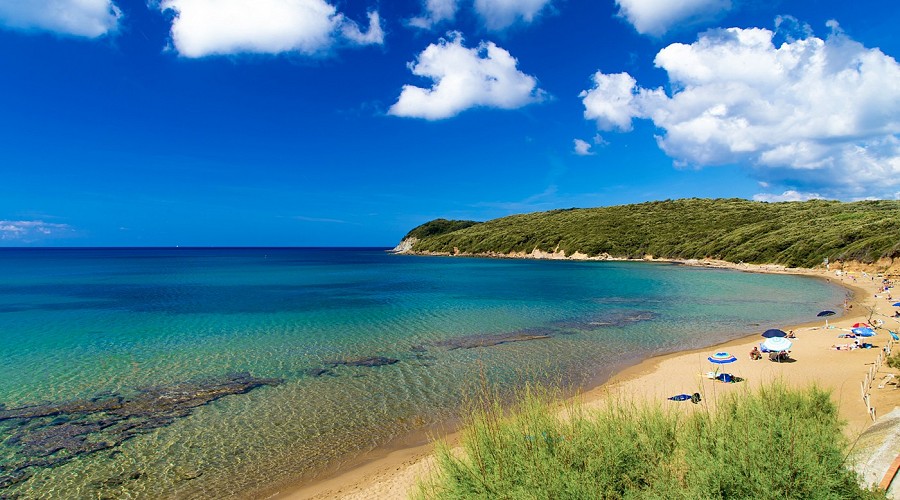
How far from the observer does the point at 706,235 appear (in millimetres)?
107562

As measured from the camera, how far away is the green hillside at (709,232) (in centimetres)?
7062

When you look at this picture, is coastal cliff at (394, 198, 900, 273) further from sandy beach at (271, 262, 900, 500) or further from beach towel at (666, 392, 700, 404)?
beach towel at (666, 392, 700, 404)

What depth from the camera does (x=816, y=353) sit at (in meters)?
20.5

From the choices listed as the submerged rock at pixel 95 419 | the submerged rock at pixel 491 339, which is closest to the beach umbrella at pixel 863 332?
the submerged rock at pixel 491 339

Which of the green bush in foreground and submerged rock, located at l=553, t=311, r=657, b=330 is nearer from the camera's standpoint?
the green bush in foreground

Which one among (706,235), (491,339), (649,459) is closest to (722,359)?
(491,339)

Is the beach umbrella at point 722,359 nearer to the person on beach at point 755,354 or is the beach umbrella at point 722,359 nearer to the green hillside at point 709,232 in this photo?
the person on beach at point 755,354

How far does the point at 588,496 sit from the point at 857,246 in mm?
84989

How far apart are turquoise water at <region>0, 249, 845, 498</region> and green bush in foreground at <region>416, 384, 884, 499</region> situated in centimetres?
518

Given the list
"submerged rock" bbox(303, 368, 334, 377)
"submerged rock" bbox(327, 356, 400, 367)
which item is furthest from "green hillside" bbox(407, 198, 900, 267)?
"submerged rock" bbox(303, 368, 334, 377)

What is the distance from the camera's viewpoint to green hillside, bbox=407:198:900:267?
70.6 m

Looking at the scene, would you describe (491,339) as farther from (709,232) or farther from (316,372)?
(709,232)

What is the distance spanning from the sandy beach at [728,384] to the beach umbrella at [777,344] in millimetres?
663

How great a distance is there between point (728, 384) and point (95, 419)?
21.7m
